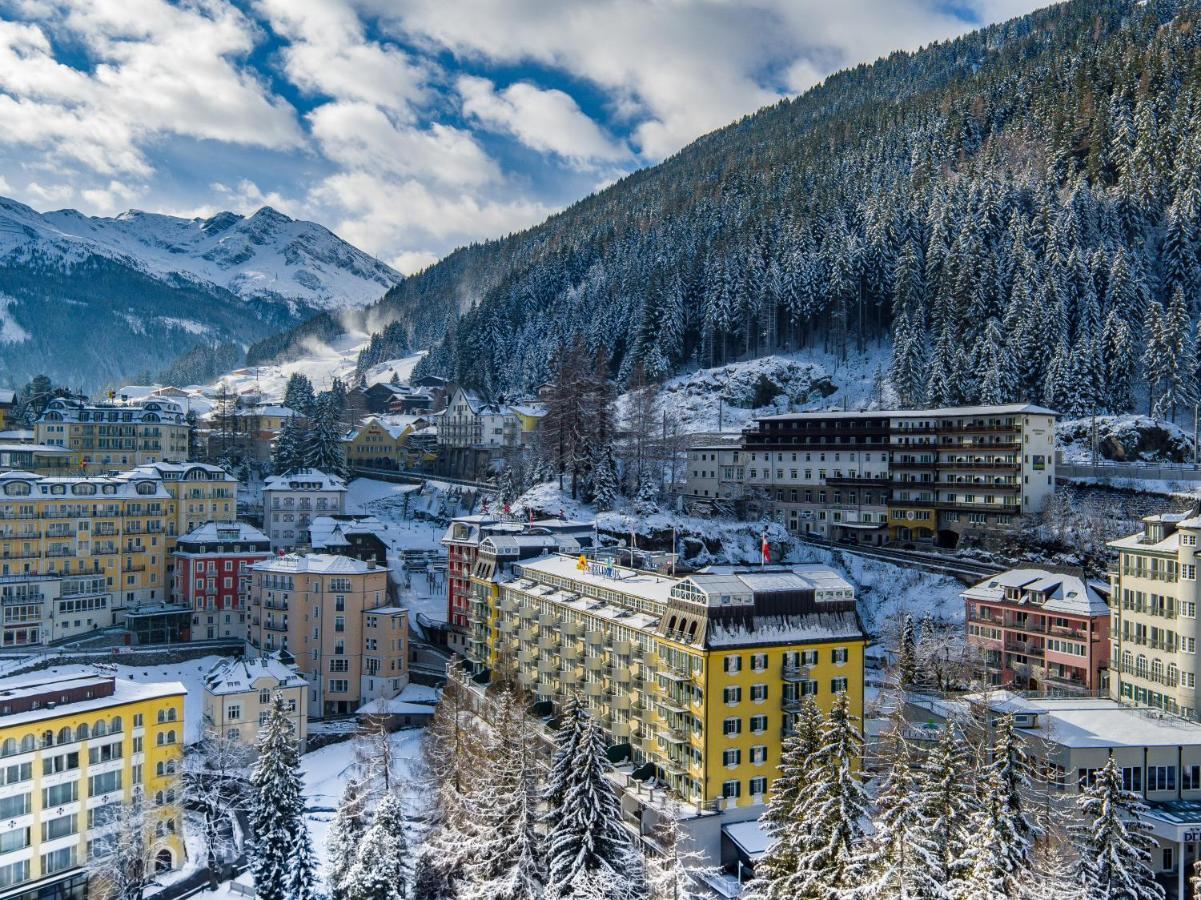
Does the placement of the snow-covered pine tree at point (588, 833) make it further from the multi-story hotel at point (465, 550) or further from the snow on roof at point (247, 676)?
the multi-story hotel at point (465, 550)

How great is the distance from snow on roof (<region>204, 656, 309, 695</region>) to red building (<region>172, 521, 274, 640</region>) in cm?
1707

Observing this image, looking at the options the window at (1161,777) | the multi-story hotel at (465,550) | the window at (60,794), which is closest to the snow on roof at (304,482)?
the multi-story hotel at (465,550)

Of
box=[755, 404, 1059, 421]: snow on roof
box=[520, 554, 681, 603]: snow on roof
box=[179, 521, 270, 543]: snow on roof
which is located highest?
box=[755, 404, 1059, 421]: snow on roof

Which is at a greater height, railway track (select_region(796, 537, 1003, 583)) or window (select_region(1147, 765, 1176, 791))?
railway track (select_region(796, 537, 1003, 583))

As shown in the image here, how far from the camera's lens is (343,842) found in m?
44.7

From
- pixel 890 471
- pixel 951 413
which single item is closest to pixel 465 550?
pixel 890 471

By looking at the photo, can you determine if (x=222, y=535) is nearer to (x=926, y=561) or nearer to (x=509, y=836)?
(x=509, y=836)

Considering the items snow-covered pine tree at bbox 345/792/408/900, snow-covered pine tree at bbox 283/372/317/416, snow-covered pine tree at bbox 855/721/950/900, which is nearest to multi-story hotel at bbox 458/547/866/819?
snow-covered pine tree at bbox 855/721/950/900

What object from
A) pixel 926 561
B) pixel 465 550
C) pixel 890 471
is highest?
pixel 890 471

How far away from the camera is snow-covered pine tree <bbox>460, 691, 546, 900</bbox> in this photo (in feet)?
132

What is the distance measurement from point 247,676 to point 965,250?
324 feet

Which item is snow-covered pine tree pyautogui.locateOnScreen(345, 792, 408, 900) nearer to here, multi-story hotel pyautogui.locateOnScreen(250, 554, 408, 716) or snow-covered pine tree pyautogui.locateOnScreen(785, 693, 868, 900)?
snow-covered pine tree pyautogui.locateOnScreen(785, 693, 868, 900)

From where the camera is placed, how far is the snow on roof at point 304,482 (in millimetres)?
103812

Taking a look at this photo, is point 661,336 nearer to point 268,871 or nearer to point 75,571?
point 75,571
